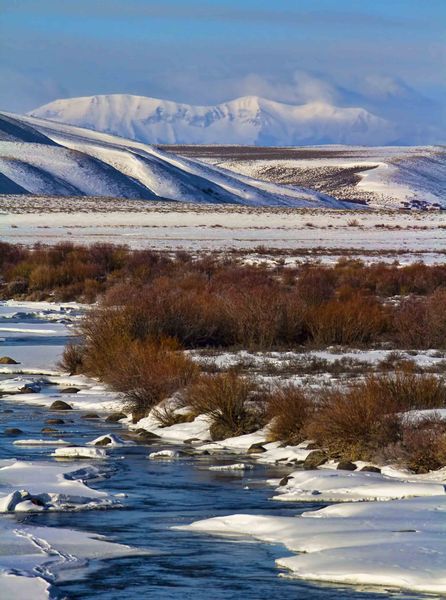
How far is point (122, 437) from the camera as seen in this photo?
1521 centimetres

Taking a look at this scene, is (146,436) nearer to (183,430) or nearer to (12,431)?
(183,430)

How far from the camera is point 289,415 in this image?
14.4 meters

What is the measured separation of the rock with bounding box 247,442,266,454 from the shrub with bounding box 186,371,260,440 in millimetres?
736

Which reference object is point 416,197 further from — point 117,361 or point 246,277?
point 117,361

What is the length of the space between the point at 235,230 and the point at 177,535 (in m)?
64.7

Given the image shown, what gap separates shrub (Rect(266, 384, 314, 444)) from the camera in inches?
562

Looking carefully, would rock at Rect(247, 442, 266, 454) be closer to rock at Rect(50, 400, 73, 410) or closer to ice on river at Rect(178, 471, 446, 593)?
ice on river at Rect(178, 471, 446, 593)

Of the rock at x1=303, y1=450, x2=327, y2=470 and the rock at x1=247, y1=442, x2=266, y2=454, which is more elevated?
the rock at x1=303, y1=450, x2=327, y2=470

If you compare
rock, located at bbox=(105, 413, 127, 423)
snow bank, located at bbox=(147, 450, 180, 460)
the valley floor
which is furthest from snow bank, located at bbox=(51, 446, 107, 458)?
the valley floor

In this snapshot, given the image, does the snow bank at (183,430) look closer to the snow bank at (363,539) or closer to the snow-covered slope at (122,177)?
the snow bank at (363,539)

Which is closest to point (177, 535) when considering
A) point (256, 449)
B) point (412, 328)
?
point (256, 449)

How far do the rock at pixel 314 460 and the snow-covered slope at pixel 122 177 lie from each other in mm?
113324

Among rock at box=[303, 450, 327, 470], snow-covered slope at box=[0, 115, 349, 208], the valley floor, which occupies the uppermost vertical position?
snow-covered slope at box=[0, 115, 349, 208]

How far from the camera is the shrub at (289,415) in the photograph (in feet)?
46.9
